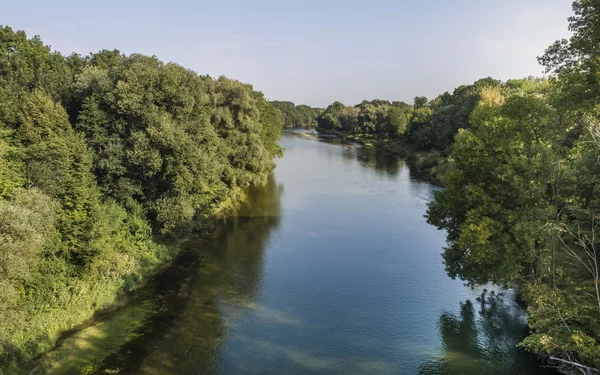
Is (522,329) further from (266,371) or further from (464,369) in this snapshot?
(266,371)

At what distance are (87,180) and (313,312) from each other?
64.3ft

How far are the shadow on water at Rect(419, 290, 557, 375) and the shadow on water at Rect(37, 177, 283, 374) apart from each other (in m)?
13.6

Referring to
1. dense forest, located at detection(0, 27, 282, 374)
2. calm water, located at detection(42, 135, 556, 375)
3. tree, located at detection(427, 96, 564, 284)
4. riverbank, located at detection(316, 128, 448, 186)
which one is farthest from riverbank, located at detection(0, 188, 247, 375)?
riverbank, located at detection(316, 128, 448, 186)

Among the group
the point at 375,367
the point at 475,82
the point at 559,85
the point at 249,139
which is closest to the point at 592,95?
the point at 559,85

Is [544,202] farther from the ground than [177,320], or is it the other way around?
[544,202]

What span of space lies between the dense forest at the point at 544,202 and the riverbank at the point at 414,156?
812 inches

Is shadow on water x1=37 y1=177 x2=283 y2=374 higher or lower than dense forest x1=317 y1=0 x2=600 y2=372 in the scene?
lower

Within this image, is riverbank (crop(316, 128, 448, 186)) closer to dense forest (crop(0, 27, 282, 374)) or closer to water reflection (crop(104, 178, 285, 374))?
water reflection (crop(104, 178, 285, 374))

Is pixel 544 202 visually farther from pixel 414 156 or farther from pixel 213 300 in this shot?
pixel 414 156

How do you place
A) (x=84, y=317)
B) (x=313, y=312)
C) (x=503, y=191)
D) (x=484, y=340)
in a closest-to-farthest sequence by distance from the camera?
(x=484, y=340) < (x=503, y=191) < (x=84, y=317) < (x=313, y=312)

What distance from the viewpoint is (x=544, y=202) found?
2375 centimetres

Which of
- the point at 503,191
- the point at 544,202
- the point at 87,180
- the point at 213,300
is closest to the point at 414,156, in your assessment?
the point at 503,191

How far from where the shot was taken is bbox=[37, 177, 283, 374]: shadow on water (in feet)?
69.9

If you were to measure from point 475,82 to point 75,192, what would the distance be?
10234 cm
